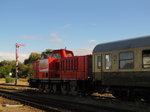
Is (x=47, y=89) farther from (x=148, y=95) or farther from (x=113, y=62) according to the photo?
(x=148, y=95)

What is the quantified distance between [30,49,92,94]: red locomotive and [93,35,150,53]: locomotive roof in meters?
2.16

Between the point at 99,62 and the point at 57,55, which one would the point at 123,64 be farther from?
the point at 57,55

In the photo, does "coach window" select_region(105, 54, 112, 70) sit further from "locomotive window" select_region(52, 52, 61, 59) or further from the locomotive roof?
"locomotive window" select_region(52, 52, 61, 59)

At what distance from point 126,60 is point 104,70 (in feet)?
6.47

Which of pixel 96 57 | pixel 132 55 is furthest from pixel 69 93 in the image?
pixel 132 55

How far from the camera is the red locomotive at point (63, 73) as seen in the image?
17484 millimetres

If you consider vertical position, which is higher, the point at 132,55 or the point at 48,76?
the point at 132,55

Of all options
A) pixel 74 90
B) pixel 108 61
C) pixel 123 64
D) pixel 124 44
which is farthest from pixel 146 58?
pixel 74 90

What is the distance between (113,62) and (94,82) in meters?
2.66

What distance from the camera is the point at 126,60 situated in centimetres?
1336

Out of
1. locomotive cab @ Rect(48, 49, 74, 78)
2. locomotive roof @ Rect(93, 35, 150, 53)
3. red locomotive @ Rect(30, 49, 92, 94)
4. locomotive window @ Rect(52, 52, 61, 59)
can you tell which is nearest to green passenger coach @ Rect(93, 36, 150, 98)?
locomotive roof @ Rect(93, 35, 150, 53)

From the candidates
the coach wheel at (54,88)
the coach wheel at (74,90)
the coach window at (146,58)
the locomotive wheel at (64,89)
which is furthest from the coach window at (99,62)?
the coach wheel at (54,88)

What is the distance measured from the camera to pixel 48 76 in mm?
20516

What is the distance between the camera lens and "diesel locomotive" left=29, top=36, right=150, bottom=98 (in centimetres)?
1255
